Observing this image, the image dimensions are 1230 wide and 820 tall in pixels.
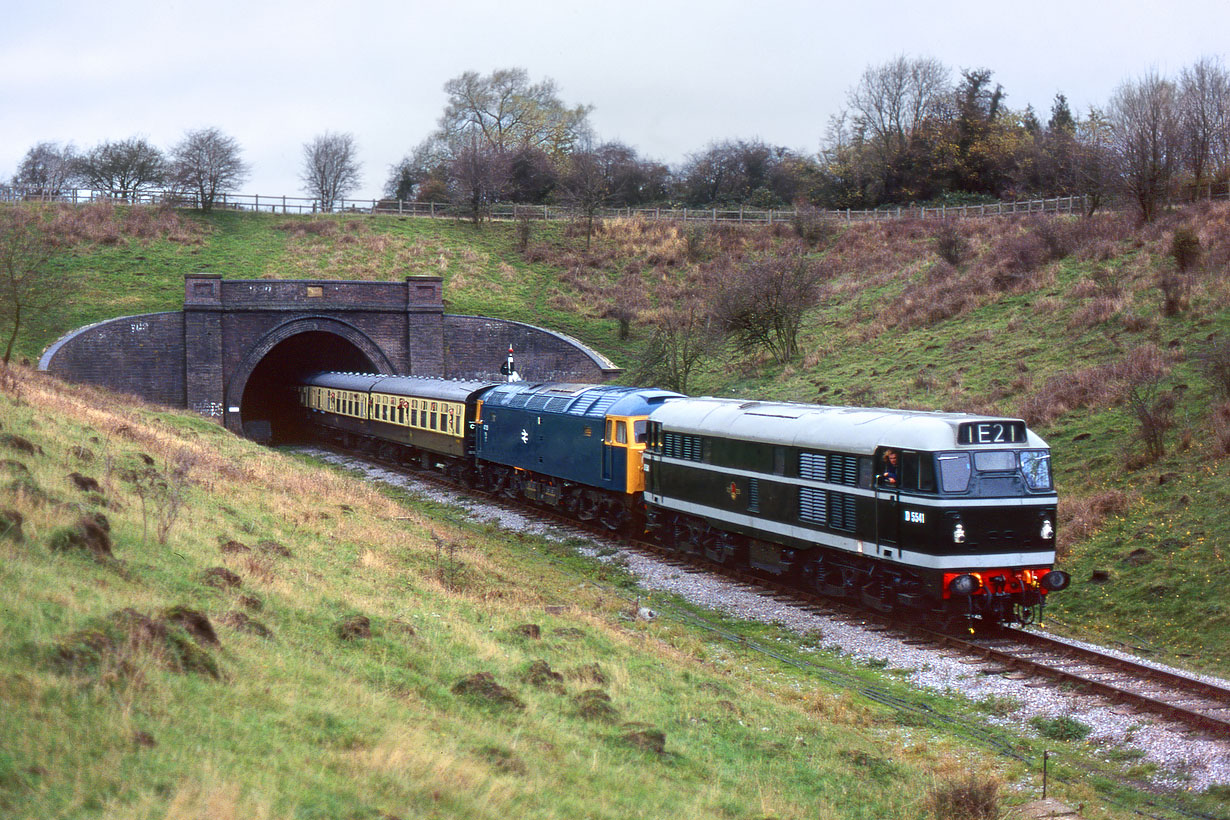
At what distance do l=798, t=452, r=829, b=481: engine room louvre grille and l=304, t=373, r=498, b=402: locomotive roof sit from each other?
1637 centimetres

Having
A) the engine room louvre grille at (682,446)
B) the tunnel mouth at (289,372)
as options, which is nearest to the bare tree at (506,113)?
the tunnel mouth at (289,372)

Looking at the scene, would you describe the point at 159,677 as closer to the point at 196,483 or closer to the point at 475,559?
the point at 196,483

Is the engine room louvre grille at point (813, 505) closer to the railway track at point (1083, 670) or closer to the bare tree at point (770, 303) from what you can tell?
the railway track at point (1083, 670)

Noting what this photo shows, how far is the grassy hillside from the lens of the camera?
700 inches

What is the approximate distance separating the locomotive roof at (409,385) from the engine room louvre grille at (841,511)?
682 inches

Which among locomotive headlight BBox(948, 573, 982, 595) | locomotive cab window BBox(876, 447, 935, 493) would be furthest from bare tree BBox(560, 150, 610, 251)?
locomotive headlight BBox(948, 573, 982, 595)

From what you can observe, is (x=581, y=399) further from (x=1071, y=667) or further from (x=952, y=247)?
(x=952, y=247)

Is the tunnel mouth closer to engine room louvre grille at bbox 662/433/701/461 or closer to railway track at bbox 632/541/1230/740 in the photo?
engine room louvre grille at bbox 662/433/701/461

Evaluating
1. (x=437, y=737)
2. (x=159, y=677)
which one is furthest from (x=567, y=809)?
(x=159, y=677)

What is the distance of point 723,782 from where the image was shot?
30.1 feet

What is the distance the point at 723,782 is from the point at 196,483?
11.5 meters

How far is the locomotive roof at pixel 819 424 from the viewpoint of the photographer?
15500 millimetres

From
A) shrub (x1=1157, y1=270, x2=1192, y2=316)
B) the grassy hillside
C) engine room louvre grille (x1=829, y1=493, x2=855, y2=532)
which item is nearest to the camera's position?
engine room louvre grille (x1=829, y1=493, x2=855, y2=532)

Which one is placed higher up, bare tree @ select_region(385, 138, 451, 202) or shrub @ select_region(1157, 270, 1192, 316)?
bare tree @ select_region(385, 138, 451, 202)
